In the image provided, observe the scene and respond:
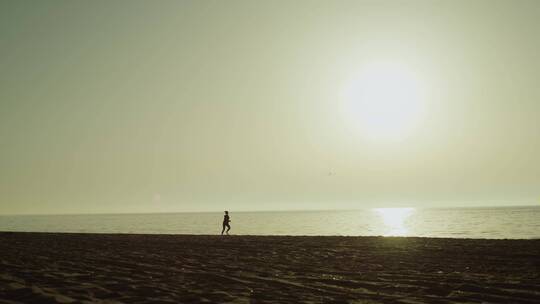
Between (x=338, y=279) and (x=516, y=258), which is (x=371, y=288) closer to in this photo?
(x=338, y=279)

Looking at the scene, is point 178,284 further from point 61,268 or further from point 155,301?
point 61,268

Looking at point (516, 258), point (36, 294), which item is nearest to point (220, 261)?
point (36, 294)

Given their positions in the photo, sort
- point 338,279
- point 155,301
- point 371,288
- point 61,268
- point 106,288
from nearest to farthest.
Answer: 1. point 155,301
2. point 106,288
3. point 371,288
4. point 338,279
5. point 61,268

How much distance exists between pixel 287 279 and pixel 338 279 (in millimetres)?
1463

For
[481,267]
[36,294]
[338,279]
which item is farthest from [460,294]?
[36,294]

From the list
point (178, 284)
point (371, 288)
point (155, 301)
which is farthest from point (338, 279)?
point (155, 301)

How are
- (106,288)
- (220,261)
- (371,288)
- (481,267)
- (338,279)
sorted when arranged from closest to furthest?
(106,288)
(371,288)
(338,279)
(481,267)
(220,261)

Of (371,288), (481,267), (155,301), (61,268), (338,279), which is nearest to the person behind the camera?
(155,301)

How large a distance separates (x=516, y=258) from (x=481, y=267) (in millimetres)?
3165

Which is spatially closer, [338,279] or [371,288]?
[371,288]

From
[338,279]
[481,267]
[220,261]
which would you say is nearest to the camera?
[338,279]

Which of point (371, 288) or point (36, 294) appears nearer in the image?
point (36, 294)

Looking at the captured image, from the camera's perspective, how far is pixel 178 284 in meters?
10.0

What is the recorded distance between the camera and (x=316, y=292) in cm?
939
